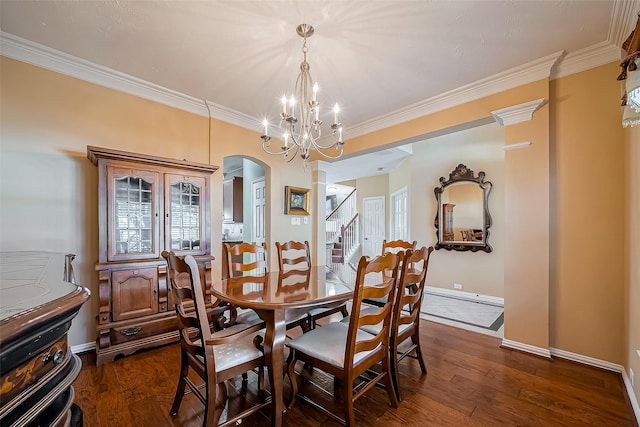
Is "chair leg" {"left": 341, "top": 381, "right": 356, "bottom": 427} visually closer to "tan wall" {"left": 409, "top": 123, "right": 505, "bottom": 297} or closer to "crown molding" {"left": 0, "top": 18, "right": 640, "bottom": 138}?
"crown molding" {"left": 0, "top": 18, "right": 640, "bottom": 138}

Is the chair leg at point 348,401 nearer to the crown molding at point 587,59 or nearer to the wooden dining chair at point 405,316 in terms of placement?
the wooden dining chair at point 405,316

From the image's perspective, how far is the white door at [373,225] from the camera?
309 inches

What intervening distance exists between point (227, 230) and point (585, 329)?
607 cm

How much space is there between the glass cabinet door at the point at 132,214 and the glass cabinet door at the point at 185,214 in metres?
0.13

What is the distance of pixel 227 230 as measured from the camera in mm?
6344

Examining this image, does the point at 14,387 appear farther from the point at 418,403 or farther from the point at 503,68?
the point at 503,68

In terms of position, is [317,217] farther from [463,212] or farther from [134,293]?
[134,293]

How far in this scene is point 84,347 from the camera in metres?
2.51

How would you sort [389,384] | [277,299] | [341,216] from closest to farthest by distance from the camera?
[277,299] → [389,384] → [341,216]

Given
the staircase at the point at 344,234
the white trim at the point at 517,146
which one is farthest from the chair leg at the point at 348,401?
the staircase at the point at 344,234

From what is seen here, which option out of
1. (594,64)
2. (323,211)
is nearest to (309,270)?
(323,211)

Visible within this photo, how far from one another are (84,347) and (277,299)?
2.26m

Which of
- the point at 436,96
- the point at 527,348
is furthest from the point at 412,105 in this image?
the point at 527,348

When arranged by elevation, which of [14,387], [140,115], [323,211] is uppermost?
[140,115]
